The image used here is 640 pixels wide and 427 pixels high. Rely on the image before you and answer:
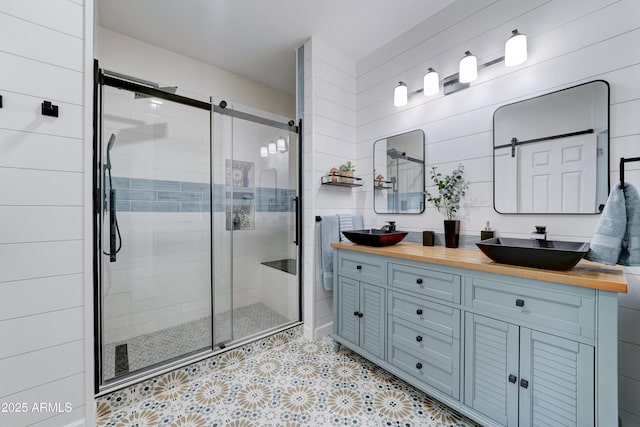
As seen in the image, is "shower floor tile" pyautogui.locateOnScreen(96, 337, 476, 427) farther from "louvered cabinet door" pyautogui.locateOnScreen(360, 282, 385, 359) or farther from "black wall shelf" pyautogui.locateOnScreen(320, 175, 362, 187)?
"black wall shelf" pyautogui.locateOnScreen(320, 175, 362, 187)

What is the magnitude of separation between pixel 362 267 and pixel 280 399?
3.35 feet

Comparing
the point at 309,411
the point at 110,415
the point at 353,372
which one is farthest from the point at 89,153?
the point at 353,372

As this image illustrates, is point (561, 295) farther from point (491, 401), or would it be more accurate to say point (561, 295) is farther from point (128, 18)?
point (128, 18)

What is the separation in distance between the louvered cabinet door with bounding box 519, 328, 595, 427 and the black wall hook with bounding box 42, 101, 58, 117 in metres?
2.45

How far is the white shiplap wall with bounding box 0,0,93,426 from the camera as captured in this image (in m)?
1.16

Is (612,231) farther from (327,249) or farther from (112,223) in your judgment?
(112,223)

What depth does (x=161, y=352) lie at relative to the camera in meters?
1.96

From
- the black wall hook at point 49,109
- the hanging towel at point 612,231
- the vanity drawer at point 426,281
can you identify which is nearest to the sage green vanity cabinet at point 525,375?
the vanity drawer at point 426,281

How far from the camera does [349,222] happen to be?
250cm

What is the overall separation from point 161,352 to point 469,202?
2.59 meters

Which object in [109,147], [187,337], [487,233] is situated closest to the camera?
[487,233]

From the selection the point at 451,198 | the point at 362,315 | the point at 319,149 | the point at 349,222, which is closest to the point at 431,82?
the point at 451,198

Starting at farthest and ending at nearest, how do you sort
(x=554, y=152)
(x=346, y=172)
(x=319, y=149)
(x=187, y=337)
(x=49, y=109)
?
(x=346, y=172) → (x=319, y=149) → (x=187, y=337) → (x=554, y=152) → (x=49, y=109)

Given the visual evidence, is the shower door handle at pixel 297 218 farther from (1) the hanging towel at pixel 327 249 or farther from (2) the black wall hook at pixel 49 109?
(2) the black wall hook at pixel 49 109
